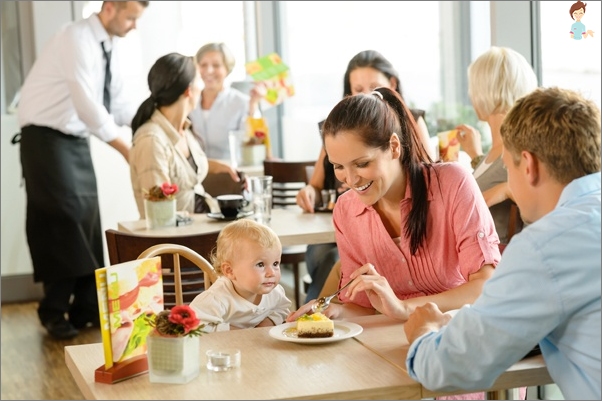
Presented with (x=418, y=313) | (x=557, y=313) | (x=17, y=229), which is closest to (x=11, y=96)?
(x=17, y=229)

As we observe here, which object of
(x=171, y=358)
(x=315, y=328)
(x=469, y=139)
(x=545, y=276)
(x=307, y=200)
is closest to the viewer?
(x=545, y=276)

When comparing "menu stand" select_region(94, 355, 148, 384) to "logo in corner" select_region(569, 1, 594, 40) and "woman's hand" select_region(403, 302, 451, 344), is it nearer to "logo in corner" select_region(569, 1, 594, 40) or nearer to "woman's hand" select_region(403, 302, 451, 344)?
"woman's hand" select_region(403, 302, 451, 344)

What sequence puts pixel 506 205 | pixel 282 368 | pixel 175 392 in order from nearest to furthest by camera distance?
pixel 175 392 → pixel 282 368 → pixel 506 205

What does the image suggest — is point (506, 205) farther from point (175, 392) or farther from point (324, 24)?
point (324, 24)

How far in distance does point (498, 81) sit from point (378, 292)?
1.82 metres

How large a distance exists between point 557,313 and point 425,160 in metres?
0.94

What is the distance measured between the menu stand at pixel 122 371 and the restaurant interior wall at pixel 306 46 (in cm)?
283

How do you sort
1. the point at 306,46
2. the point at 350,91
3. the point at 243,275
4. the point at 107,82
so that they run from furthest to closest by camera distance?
the point at 306,46
the point at 107,82
the point at 350,91
the point at 243,275

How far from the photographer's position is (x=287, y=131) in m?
7.02

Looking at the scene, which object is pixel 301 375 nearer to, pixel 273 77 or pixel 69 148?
pixel 69 148

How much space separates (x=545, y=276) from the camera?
66.1 inches

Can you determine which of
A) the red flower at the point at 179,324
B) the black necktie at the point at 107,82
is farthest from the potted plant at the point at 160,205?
the red flower at the point at 179,324

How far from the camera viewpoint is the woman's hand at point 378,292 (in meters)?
2.20

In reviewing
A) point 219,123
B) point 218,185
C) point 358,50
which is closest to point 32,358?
point 218,185
